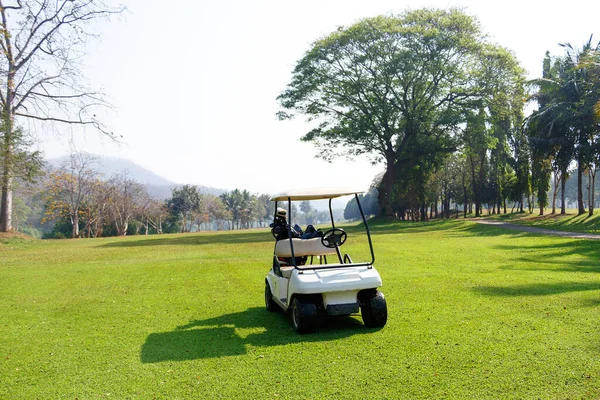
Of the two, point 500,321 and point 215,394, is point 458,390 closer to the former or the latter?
point 215,394

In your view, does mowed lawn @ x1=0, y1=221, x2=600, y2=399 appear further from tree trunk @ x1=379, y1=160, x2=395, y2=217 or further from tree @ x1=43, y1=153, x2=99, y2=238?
tree @ x1=43, y1=153, x2=99, y2=238

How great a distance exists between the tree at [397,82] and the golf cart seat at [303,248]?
33.6 metres

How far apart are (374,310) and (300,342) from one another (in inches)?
47.4

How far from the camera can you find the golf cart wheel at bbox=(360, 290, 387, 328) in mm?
7078

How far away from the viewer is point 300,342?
21.9ft

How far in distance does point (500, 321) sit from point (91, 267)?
14245 mm

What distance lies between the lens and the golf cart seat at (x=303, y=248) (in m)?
8.61

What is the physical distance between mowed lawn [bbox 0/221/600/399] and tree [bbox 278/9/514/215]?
30.6 m

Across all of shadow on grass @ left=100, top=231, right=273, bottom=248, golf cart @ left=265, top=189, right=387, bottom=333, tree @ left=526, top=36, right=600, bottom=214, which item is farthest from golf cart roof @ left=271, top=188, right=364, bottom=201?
tree @ left=526, top=36, right=600, bottom=214

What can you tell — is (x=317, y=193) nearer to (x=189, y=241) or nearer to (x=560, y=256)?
(x=560, y=256)

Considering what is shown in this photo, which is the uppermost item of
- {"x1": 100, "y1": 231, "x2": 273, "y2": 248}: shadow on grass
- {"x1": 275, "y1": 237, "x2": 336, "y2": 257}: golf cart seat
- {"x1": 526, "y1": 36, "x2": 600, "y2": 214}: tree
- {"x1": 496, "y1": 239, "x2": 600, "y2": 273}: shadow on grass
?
{"x1": 526, "y1": 36, "x2": 600, "y2": 214}: tree

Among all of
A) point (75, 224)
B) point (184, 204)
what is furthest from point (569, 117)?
point (184, 204)

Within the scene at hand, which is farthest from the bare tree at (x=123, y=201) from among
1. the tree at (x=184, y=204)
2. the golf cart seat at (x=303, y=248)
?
the golf cart seat at (x=303, y=248)

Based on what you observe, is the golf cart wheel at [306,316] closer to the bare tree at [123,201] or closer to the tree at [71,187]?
the tree at [71,187]
